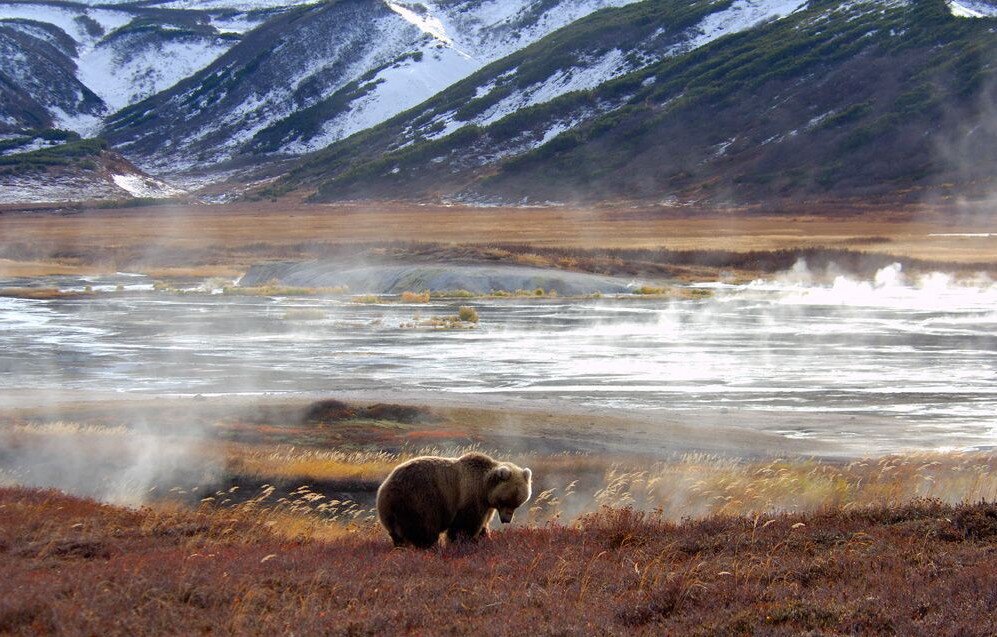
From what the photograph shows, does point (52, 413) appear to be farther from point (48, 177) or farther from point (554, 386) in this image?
point (48, 177)

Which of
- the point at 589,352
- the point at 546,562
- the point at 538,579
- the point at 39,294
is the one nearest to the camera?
the point at 538,579

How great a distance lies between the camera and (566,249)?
8306 centimetres

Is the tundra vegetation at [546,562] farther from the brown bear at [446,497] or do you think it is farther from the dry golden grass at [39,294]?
the dry golden grass at [39,294]

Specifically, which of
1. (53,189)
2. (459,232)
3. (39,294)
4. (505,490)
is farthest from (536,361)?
(53,189)

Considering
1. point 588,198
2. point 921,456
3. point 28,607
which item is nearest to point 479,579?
point 28,607

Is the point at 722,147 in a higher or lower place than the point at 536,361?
lower

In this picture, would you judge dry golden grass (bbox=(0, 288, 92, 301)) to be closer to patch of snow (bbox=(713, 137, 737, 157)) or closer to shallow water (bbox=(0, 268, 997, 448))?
shallow water (bbox=(0, 268, 997, 448))

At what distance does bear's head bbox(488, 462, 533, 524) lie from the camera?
10.5 meters

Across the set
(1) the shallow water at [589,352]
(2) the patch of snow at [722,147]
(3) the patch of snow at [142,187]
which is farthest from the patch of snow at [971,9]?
(3) the patch of snow at [142,187]

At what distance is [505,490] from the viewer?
1054 centimetres

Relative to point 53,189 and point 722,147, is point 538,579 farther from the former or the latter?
point 53,189

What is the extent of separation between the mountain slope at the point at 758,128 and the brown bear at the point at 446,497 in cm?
13047

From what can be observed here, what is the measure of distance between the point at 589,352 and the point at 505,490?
26424mm

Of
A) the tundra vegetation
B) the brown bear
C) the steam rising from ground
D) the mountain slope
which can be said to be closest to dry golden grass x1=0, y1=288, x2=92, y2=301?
the steam rising from ground
